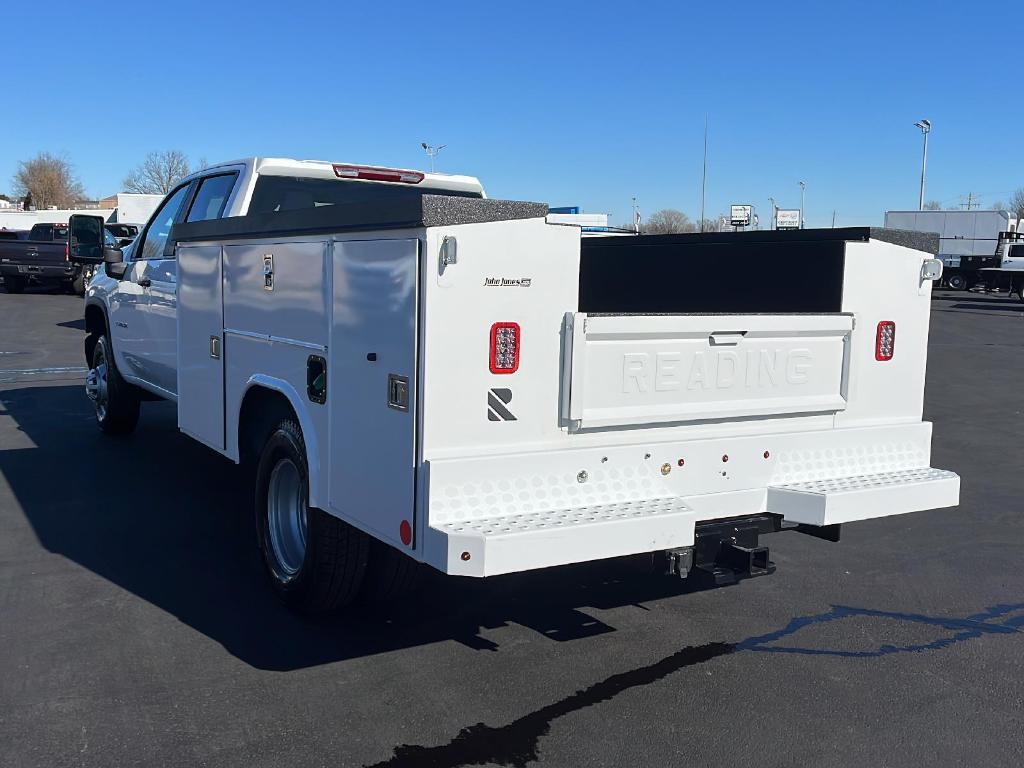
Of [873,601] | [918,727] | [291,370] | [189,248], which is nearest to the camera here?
[918,727]

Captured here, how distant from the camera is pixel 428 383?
11.3ft

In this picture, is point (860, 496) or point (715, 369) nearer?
point (715, 369)

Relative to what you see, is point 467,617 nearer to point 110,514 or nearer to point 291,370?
point 291,370

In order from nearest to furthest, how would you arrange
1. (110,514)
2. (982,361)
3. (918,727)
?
(918,727)
(110,514)
(982,361)

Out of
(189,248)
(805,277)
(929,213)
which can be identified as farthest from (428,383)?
(929,213)

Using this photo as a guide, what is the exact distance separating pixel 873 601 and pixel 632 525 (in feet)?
7.44

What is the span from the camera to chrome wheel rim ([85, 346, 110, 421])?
8688 millimetres

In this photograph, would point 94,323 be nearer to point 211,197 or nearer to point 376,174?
point 211,197

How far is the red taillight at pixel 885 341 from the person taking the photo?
4.62 metres

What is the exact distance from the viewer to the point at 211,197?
263 inches

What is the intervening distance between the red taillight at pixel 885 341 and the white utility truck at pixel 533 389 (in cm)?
2

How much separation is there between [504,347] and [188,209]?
4.17 meters

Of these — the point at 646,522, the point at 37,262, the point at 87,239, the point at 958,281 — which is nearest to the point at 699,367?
the point at 646,522

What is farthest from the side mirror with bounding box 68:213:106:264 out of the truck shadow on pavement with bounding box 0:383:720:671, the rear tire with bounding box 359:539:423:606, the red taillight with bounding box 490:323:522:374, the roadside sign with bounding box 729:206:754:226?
the roadside sign with bounding box 729:206:754:226
